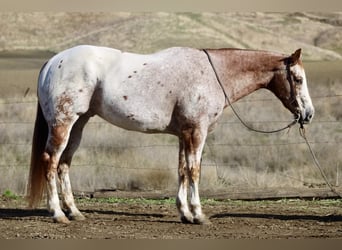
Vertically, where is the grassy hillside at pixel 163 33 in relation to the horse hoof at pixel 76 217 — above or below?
above

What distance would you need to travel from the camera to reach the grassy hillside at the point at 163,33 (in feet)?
106

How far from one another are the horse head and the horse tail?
2.57m

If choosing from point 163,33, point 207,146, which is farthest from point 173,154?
point 163,33

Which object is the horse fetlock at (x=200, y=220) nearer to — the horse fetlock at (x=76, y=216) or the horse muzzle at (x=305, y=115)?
the horse fetlock at (x=76, y=216)

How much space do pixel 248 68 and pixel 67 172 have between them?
2261 millimetres

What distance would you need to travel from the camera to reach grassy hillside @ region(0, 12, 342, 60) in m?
32.2

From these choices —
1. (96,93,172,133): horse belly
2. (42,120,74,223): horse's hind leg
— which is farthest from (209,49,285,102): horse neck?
(42,120,74,223): horse's hind leg

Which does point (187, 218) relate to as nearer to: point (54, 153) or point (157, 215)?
point (157, 215)

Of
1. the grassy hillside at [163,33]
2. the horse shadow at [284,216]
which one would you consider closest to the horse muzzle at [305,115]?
the horse shadow at [284,216]

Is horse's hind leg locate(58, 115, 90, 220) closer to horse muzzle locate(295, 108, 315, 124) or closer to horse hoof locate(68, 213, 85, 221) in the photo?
horse hoof locate(68, 213, 85, 221)

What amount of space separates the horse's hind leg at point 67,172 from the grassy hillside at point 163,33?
21777mm

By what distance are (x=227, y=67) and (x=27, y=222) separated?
2.67 meters

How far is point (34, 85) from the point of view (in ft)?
82.1

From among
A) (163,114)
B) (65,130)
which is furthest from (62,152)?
(163,114)
